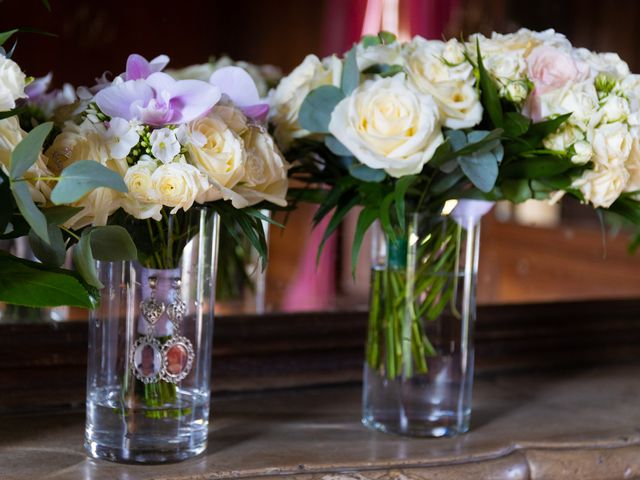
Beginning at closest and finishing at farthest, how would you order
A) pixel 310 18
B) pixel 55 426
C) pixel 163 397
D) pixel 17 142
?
1. pixel 17 142
2. pixel 163 397
3. pixel 55 426
4. pixel 310 18

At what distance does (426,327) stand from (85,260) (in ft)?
1.18

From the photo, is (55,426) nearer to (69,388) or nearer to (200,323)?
(69,388)

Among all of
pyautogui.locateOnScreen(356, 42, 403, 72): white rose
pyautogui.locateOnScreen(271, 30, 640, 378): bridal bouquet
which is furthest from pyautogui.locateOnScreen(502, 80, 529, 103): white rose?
pyautogui.locateOnScreen(356, 42, 403, 72): white rose

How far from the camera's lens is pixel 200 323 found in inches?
30.8

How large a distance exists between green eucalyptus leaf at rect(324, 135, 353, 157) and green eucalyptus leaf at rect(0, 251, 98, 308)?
0.28m

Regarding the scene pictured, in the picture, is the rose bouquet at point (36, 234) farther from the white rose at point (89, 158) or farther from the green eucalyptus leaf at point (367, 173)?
the green eucalyptus leaf at point (367, 173)

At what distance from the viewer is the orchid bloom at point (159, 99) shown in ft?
2.30

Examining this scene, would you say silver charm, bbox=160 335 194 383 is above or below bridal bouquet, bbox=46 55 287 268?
below

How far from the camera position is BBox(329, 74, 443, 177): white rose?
788 millimetres

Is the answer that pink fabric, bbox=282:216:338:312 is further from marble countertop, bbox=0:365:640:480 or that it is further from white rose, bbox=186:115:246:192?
white rose, bbox=186:115:246:192

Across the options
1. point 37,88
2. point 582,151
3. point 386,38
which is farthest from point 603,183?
point 37,88

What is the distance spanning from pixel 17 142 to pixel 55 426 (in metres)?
0.32

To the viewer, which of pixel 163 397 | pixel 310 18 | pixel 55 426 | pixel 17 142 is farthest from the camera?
pixel 310 18

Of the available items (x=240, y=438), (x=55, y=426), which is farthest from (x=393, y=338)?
(x=55, y=426)
